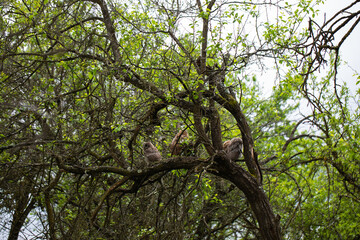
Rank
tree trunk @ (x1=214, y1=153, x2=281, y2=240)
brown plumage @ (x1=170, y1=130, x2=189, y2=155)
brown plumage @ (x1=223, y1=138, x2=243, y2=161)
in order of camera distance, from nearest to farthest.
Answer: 1. tree trunk @ (x1=214, y1=153, x2=281, y2=240)
2. brown plumage @ (x1=170, y1=130, x2=189, y2=155)
3. brown plumage @ (x1=223, y1=138, x2=243, y2=161)

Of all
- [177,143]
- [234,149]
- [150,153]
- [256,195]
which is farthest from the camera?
[234,149]

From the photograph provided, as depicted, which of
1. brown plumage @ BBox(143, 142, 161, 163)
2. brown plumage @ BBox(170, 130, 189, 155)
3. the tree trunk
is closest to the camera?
the tree trunk

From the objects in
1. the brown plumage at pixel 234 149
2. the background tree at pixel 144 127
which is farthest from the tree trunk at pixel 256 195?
the brown plumage at pixel 234 149

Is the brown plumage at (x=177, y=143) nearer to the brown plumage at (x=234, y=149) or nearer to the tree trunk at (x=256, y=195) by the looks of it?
the tree trunk at (x=256, y=195)

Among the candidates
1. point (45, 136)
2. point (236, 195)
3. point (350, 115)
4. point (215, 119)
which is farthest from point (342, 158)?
point (45, 136)

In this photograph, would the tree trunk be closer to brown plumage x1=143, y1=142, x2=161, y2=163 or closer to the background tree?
the background tree

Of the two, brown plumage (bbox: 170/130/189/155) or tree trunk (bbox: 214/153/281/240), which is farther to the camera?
brown plumage (bbox: 170/130/189/155)

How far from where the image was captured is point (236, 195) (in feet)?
29.5

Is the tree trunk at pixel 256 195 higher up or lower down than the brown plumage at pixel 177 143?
lower down

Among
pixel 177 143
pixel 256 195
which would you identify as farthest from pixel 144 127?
pixel 256 195

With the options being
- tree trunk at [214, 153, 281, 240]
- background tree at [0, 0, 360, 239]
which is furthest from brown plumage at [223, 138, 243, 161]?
tree trunk at [214, 153, 281, 240]

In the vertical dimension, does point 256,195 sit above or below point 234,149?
below

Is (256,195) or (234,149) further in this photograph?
(234,149)

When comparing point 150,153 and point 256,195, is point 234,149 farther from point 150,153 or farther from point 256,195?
point 256,195
